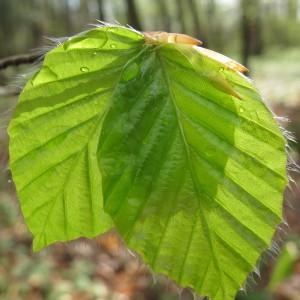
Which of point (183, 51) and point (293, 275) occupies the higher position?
point (183, 51)

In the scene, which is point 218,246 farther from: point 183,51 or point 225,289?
point 183,51

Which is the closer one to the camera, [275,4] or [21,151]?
[21,151]

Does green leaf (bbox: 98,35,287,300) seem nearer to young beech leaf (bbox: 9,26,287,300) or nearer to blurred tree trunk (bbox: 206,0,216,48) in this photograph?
young beech leaf (bbox: 9,26,287,300)

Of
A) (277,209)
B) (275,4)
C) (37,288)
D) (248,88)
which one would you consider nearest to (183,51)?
(248,88)

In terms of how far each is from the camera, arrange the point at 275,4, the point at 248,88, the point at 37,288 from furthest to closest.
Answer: the point at 275,4 → the point at 37,288 → the point at 248,88

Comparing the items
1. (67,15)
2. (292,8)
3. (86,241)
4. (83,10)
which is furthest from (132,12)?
(292,8)

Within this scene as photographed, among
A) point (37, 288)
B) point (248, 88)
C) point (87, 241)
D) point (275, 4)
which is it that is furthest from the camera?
point (275, 4)

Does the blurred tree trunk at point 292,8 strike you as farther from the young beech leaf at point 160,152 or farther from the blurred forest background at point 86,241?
the young beech leaf at point 160,152
